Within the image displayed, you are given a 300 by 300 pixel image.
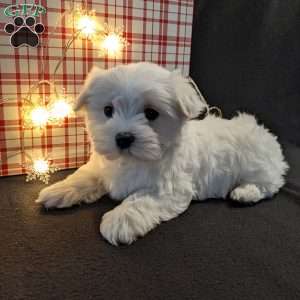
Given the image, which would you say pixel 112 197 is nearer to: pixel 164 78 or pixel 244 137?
pixel 164 78

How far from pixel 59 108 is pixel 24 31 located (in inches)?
14.2

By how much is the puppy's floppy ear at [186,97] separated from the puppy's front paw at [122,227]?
1.34 ft

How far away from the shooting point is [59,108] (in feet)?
5.73

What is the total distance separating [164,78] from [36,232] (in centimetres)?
69

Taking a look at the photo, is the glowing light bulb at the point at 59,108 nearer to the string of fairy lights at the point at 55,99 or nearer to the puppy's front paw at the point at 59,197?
the string of fairy lights at the point at 55,99

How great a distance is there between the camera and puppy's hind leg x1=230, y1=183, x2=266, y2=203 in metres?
1.57

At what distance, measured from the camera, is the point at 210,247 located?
124 cm

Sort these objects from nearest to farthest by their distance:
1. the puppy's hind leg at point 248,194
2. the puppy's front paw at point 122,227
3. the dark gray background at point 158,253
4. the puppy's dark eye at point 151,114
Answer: the dark gray background at point 158,253 < the puppy's front paw at point 122,227 < the puppy's dark eye at point 151,114 < the puppy's hind leg at point 248,194

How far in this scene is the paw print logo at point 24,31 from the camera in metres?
1.62

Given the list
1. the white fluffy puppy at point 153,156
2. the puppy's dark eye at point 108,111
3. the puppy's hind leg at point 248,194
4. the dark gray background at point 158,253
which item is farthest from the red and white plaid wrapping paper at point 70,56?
the puppy's hind leg at point 248,194

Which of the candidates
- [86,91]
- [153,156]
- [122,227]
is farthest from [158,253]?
[86,91]

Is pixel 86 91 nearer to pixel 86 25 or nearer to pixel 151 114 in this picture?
pixel 151 114

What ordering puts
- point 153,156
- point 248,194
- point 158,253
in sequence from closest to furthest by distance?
point 158,253, point 153,156, point 248,194

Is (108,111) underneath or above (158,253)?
above
